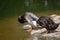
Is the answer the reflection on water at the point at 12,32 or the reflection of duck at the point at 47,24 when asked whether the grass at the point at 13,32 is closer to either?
the reflection on water at the point at 12,32

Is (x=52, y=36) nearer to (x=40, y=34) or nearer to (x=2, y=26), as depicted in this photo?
(x=40, y=34)

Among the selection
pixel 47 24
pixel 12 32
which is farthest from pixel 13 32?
pixel 47 24

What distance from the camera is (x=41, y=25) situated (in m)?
12.2

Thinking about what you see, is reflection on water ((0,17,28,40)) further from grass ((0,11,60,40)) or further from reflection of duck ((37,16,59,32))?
reflection of duck ((37,16,59,32))

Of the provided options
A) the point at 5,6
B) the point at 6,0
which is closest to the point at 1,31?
the point at 5,6

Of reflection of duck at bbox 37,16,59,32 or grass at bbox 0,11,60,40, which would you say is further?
reflection of duck at bbox 37,16,59,32

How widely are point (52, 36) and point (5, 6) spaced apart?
14.8 meters

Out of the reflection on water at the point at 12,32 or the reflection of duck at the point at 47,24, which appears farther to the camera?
the reflection of duck at the point at 47,24

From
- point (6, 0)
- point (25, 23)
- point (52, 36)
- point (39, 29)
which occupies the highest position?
point (6, 0)

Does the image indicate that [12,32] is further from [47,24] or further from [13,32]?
[47,24]

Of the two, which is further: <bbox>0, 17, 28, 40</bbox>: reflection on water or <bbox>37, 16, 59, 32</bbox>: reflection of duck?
<bbox>37, 16, 59, 32</bbox>: reflection of duck

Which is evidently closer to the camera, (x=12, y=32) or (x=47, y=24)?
(x=47, y=24)

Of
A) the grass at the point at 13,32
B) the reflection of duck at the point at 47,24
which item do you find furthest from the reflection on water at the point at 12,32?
the reflection of duck at the point at 47,24

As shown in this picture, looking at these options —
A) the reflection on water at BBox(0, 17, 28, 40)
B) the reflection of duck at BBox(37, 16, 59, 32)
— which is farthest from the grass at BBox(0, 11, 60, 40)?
the reflection of duck at BBox(37, 16, 59, 32)
